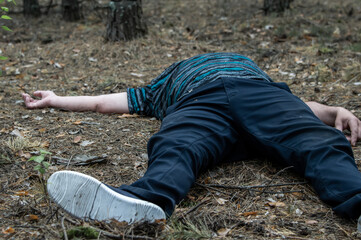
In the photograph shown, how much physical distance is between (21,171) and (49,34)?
13.6ft

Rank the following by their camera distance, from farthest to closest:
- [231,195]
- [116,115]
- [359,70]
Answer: [359,70] → [116,115] → [231,195]

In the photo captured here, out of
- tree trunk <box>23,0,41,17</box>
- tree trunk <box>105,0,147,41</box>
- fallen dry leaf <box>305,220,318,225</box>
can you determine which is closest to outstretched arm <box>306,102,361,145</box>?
fallen dry leaf <box>305,220,318,225</box>

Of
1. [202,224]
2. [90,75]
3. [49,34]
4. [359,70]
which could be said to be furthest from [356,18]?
[202,224]

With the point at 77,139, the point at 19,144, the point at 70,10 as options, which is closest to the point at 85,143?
the point at 77,139

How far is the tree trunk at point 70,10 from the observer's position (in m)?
6.71

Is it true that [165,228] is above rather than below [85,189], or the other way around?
below

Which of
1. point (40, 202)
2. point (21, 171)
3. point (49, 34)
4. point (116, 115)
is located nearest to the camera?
point (40, 202)

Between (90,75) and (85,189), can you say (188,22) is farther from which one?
(85,189)

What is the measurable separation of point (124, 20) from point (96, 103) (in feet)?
6.90

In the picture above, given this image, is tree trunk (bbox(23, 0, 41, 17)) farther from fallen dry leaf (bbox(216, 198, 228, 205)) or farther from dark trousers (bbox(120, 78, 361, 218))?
fallen dry leaf (bbox(216, 198, 228, 205))

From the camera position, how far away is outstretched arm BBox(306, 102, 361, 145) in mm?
2754

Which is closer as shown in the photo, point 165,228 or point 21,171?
point 165,228

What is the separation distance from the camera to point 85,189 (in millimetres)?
1745

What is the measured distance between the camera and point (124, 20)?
5.30m
